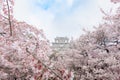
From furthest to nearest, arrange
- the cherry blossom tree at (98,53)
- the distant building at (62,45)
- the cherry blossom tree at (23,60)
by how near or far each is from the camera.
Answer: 1. the cherry blossom tree at (98,53)
2. the distant building at (62,45)
3. the cherry blossom tree at (23,60)

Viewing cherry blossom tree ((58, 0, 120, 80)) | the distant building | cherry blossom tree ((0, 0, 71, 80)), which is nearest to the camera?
cherry blossom tree ((0, 0, 71, 80))

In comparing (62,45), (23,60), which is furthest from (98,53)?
(23,60)

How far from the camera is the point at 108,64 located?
391 inches

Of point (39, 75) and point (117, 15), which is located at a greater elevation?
point (117, 15)

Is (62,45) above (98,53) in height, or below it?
above

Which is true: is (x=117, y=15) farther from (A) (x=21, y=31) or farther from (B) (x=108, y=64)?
(A) (x=21, y=31)

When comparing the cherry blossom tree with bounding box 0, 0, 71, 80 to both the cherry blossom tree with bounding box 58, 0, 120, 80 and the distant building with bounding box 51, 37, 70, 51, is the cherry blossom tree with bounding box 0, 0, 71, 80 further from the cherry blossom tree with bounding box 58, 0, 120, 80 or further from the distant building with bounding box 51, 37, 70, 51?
the cherry blossom tree with bounding box 58, 0, 120, 80

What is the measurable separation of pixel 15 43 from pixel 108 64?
598 centimetres

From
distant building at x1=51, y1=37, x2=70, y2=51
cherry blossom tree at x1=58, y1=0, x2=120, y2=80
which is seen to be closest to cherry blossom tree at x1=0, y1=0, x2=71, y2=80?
distant building at x1=51, y1=37, x2=70, y2=51

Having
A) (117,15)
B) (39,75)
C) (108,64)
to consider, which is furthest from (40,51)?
(117,15)

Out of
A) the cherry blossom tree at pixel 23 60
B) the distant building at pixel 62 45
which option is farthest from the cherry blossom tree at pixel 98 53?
the cherry blossom tree at pixel 23 60

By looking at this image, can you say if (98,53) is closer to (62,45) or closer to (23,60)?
(62,45)

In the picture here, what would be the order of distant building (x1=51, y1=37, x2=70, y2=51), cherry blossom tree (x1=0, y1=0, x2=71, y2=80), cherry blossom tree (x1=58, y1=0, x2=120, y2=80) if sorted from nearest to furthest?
cherry blossom tree (x1=0, y1=0, x2=71, y2=80) < distant building (x1=51, y1=37, x2=70, y2=51) < cherry blossom tree (x1=58, y1=0, x2=120, y2=80)

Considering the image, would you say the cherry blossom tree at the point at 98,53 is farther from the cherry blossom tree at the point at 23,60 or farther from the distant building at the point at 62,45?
the cherry blossom tree at the point at 23,60
